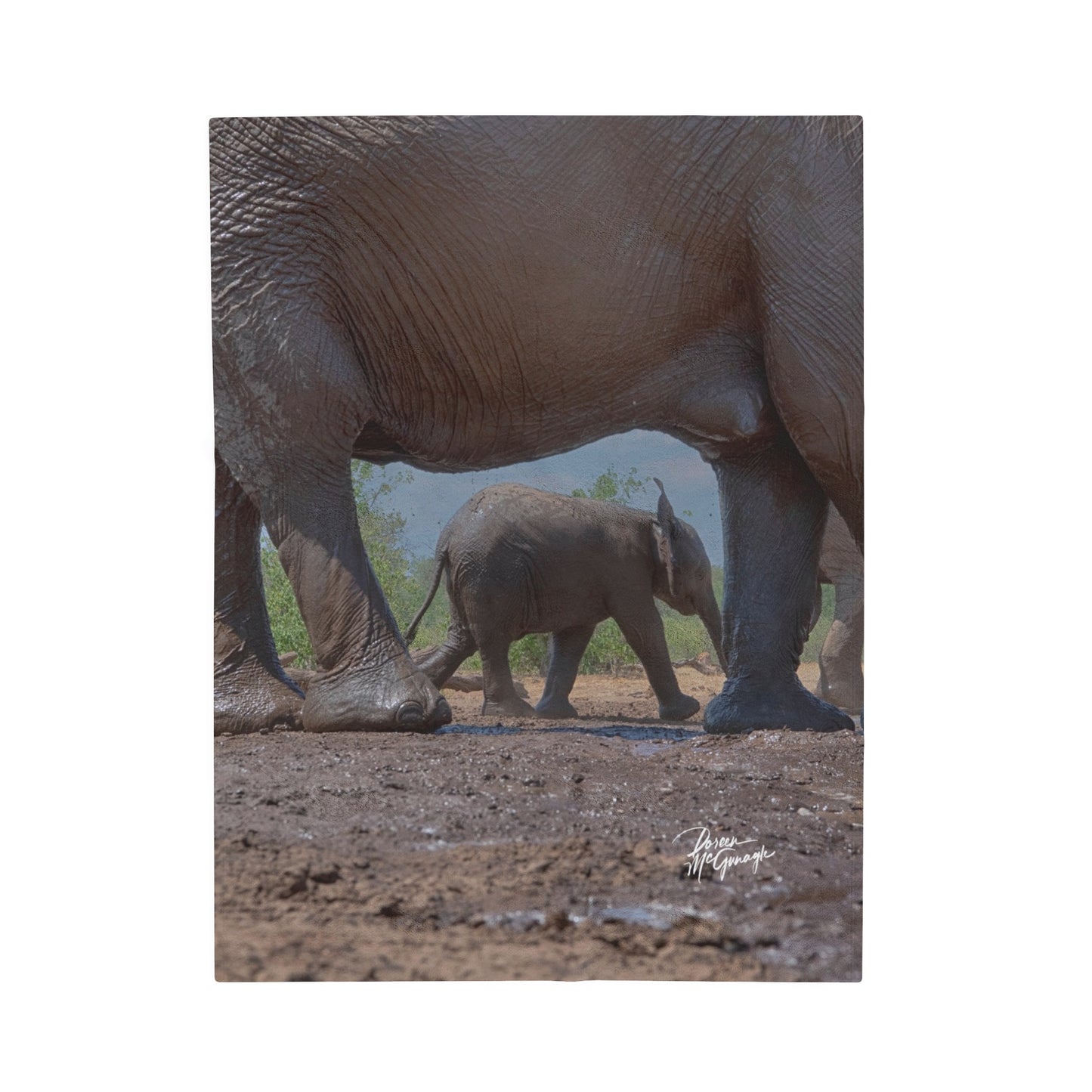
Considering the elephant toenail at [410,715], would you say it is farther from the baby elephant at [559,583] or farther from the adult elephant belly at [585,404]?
the adult elephant belly at [585,404]

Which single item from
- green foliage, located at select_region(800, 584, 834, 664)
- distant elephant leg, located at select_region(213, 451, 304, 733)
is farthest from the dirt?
green foliage, located at select_region(800, 584, 834, 664)

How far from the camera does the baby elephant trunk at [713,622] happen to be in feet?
15.3

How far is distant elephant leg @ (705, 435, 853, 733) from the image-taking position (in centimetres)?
477

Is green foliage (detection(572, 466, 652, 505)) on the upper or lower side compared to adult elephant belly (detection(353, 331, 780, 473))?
lower

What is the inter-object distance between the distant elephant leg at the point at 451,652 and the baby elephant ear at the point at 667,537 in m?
0.68

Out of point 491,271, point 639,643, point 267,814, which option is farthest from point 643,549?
point 267,814

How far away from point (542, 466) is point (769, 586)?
0.92 meters

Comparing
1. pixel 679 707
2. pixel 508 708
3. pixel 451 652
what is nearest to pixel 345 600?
pixel 451 652

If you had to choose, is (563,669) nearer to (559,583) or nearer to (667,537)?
(559,583)

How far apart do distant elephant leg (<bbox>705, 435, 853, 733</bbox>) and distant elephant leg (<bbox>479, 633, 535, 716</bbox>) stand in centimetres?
62

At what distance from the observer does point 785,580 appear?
4.93 m

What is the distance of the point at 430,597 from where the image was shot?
4.63m

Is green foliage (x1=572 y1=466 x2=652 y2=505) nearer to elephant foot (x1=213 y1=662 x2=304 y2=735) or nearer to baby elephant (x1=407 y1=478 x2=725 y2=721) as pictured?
baby elephant (x1=407 y1=478 x2=725 y2=721)
